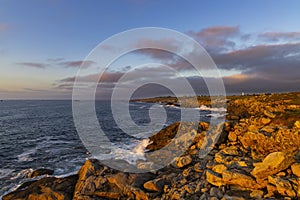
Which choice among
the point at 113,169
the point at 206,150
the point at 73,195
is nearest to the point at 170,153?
the point at 206,150

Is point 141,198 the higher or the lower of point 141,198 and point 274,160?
the lower

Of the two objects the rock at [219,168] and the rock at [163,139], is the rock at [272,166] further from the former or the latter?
the rock at [163,139]

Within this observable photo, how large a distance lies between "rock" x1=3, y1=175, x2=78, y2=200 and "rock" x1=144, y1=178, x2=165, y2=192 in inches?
190

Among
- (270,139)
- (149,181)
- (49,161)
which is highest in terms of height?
(270,139)

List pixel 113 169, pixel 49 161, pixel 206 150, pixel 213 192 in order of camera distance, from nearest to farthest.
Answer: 1. pixel 213 192
2. pixel 113 169
3. pixel 206 150
4. pixel 49 161

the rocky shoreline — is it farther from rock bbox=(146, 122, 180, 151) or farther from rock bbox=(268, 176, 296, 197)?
rock bbox=(146, 122, 180, 151)

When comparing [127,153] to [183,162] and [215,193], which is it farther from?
[215,193]

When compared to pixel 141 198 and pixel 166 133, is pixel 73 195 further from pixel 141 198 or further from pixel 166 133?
pixel 166 133

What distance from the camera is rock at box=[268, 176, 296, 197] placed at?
979cm

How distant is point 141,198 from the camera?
1234 cm

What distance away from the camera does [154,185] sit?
42.1ft

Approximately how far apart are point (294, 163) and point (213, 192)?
461 cm

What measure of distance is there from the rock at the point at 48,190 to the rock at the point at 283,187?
11.5 m

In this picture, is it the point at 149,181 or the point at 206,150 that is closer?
the point at 149,181
